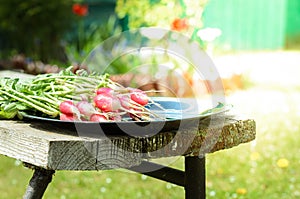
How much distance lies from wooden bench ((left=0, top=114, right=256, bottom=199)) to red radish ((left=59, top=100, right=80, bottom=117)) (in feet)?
0.19

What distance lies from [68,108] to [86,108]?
52mm

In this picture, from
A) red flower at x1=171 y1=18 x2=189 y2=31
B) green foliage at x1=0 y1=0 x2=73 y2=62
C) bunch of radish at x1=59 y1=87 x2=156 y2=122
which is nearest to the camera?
bunch of radish at x1=59 y1=87 x2=156 y2=122

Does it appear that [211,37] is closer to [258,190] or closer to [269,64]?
[258,190]

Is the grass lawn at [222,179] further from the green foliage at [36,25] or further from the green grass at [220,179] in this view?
the green foliage at [36,25]

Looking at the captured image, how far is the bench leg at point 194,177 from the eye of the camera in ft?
7.30

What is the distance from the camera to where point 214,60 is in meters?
7.15

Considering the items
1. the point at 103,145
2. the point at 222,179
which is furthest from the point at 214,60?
the point at 103,145

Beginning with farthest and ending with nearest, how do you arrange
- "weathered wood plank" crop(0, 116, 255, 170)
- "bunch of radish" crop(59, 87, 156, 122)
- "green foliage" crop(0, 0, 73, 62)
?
"green foliage" crop(0, 0, 73, 62) < "bunch of radish" crop(59, 87, 156, 122) < "weathered wood plank" crop(0, 116, 255, 170)

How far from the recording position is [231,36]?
32.7ft

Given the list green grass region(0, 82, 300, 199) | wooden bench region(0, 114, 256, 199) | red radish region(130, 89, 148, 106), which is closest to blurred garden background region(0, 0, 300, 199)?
green grass region(0, 82, 300, 199)

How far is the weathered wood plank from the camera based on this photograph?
1.79 metres

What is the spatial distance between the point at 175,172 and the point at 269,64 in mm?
6800

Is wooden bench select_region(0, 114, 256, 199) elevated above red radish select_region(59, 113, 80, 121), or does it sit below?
below

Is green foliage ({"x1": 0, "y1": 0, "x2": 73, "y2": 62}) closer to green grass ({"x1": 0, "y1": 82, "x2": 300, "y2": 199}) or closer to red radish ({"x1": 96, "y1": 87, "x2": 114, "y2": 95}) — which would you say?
green grass ({"x1": 0, "y1": 82, "x2": 300, "y2": 199})
